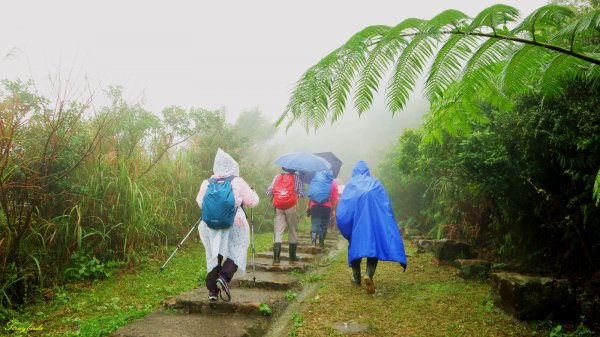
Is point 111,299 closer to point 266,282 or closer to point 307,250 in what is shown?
point 266,282

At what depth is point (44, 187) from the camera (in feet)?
16.2

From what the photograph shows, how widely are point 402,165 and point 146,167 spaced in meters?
5.38

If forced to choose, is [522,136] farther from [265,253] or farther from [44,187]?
[44,187]

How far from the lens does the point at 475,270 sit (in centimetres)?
545

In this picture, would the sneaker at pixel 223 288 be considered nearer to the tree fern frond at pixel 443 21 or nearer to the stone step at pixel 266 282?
the stone step at pixel 266 282

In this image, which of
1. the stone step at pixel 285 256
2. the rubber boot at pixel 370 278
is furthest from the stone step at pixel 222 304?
the stone step at pixel 285 256

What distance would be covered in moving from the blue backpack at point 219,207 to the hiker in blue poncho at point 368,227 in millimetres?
A: 1829

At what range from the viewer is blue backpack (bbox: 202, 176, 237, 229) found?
445 centimetres

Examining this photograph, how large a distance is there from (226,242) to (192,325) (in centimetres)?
108

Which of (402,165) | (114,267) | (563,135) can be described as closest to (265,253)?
(114,267)

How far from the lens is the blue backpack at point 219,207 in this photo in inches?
175

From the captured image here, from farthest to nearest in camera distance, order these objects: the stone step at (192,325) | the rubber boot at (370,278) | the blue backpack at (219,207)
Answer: the rubber boot at (370,278) → the blue backpack at (219,207) → the stone step at (192,325)

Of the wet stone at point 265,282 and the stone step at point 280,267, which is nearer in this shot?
the wet stone at point 265,282

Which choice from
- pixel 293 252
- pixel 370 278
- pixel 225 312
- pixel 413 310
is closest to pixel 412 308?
pixel 413 310
